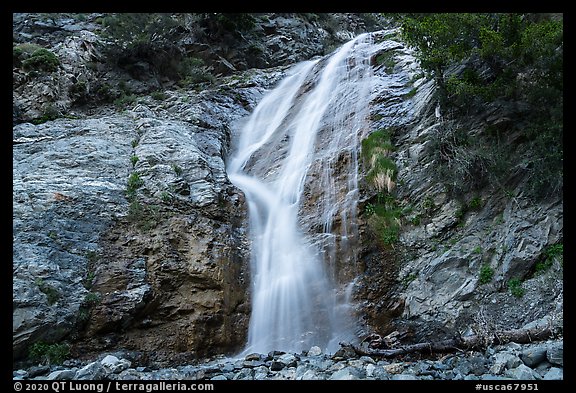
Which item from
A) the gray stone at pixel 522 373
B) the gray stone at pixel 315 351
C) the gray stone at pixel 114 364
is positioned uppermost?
the gray stone at pixel 114 364

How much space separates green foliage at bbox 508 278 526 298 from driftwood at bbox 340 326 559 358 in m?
0.92

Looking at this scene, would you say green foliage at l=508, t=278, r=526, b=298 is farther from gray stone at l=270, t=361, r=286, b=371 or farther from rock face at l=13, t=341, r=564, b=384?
gray stone at l=270, t=361, r=286, b=371

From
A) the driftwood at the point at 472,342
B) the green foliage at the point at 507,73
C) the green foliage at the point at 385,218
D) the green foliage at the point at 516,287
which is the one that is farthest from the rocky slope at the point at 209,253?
the green foliage at the point at 507,73

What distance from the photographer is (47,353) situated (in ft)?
21.2

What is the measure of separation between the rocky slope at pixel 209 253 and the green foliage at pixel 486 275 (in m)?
0.02

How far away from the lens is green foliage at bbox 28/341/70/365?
6.38 meters

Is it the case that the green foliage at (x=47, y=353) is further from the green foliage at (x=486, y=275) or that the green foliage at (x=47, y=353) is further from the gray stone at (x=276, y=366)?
the green foliage at (x=486, y=275)

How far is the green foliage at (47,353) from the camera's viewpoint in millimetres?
6379

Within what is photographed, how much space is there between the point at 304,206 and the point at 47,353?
20.4ft

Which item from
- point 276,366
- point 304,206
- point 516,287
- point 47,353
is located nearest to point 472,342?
point 516,287

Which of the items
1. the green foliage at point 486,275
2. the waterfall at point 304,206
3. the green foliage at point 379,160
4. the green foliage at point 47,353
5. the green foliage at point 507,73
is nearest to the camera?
the green foliage at point 47,353

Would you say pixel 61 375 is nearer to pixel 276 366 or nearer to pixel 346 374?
pixel 276 366

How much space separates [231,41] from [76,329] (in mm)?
18065
